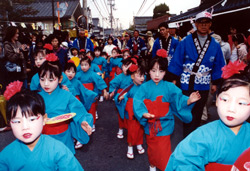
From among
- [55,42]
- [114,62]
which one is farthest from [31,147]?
[114,62]

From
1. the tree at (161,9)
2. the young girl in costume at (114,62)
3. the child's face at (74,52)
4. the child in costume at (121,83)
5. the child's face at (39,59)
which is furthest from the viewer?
the tree at (161,9)

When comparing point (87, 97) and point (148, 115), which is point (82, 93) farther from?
point (148, 115)

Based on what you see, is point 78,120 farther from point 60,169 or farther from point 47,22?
point 47,22

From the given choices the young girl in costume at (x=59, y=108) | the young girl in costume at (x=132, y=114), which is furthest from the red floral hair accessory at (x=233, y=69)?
the young girl in costume at (x=132, y=114)

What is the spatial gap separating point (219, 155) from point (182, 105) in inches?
56.5

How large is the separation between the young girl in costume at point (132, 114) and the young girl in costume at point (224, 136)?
6.91 feet

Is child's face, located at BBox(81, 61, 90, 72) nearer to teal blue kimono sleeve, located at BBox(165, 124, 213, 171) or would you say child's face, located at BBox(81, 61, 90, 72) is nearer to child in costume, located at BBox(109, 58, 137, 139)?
child in costume, located at BBox(109, 58, 137, 139)

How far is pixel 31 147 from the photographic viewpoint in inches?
72.6

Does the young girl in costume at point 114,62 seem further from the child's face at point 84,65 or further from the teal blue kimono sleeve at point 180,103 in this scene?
the teal blue kimono sleeve at point 180,103

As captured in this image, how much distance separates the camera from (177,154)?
1685mm

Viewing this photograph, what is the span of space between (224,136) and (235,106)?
0.89 ft

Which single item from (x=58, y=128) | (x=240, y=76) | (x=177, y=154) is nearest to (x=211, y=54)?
(x=240, y=76)

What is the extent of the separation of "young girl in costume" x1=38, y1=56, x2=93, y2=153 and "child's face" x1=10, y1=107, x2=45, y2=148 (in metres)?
0.84

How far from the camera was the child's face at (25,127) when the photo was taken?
168 cm
